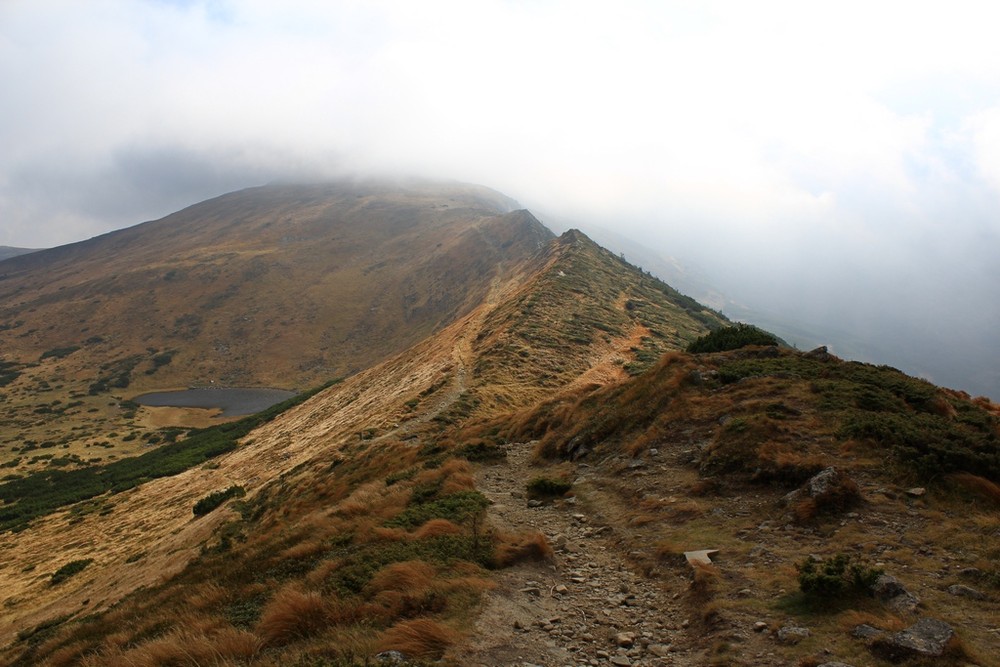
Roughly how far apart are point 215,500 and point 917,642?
108ft

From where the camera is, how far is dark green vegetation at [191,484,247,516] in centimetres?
2903

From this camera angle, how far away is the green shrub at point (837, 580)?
23.8 ft

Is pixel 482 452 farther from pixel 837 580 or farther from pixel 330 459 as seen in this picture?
pixel 837 580

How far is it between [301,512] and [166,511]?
19408mm

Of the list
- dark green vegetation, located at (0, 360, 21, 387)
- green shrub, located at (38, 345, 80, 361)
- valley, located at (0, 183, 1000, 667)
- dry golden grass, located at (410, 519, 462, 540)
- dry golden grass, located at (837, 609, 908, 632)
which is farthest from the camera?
green shrub, located at (38, 345, 80, 361)

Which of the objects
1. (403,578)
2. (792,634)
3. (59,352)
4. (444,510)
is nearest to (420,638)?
(403,578)

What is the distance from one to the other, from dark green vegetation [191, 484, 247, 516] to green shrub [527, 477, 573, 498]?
21.7m

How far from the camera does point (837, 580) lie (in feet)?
23.8

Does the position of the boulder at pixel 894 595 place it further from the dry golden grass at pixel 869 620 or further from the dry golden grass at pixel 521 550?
the dry golden grass at pixel 521 550

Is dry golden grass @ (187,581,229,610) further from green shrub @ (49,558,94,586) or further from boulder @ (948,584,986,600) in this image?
green shrub @ (49,558,94,586)

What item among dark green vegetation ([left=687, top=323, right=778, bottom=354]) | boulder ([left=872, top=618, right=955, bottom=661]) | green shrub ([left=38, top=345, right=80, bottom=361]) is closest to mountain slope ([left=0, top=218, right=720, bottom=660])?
boulder ([left=872, top=618, right=955, bottom=661])

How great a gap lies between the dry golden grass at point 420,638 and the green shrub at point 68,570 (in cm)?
2877

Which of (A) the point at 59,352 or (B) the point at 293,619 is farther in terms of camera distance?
(A) the point at 59,352

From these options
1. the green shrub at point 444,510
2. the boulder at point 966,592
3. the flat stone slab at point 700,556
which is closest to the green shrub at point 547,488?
the green shrub at point 444,510
